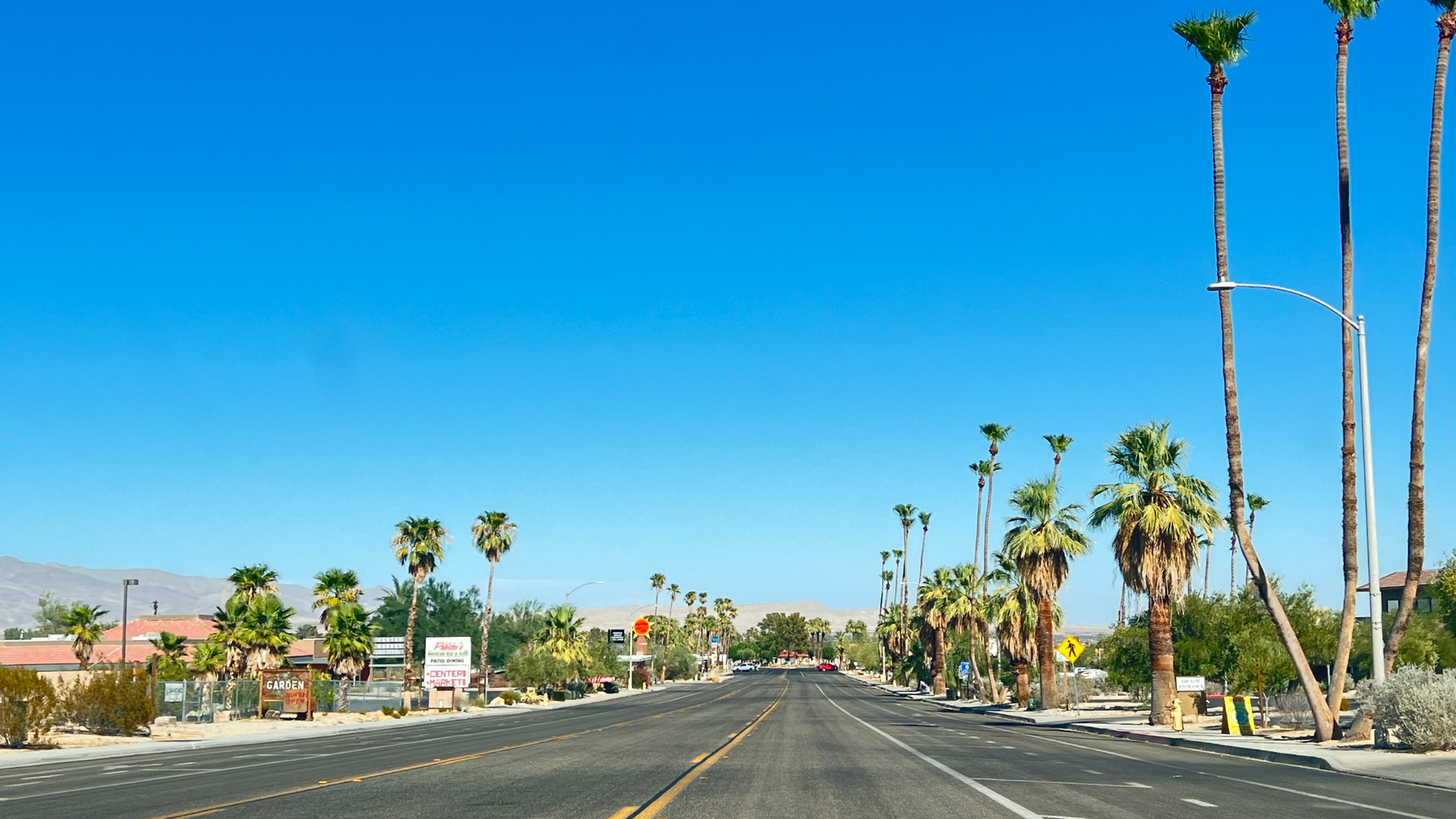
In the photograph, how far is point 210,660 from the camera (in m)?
58.3

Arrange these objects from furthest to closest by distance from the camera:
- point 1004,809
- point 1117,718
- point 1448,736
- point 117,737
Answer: point 1117,718
point 117,737
point 1448,736
point 1004,809

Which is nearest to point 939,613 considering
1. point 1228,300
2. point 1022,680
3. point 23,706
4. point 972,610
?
point 972,610

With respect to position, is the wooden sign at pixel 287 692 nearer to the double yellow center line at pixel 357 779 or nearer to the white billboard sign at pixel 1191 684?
the double yellow center line at pixel 357 779

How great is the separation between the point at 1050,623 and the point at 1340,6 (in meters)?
33.9

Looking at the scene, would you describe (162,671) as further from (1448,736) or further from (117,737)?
(1448,736)

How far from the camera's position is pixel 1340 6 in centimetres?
3266

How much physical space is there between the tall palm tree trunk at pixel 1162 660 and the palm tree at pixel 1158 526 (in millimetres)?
27

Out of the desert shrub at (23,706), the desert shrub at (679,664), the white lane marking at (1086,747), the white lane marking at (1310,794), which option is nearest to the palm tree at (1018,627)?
the white lane marking at (1086,747)

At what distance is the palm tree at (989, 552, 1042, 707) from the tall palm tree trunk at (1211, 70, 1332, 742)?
27652 mm

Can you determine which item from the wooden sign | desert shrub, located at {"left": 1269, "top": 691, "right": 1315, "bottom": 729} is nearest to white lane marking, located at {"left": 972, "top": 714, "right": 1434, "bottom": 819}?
desert shrub, located at {"left": 1269, "top": 691, "right": 1315, "bottom": 729}

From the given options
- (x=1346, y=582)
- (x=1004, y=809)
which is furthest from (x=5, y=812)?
(x=1346, y=582)

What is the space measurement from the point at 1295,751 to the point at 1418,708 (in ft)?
10.6

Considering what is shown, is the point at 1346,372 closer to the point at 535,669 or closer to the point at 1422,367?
the point at 1422,367

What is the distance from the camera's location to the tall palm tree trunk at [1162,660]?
1628 inches
